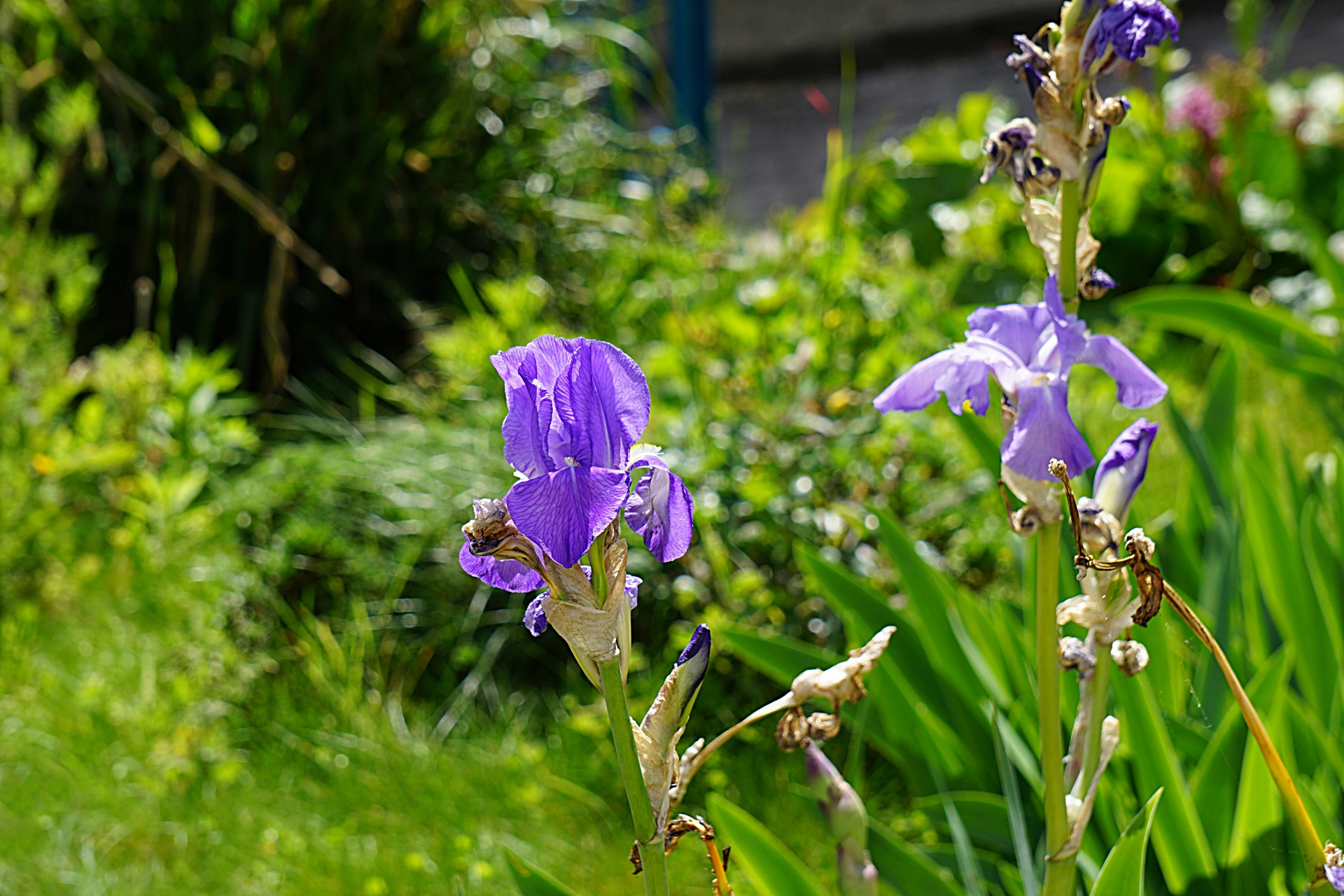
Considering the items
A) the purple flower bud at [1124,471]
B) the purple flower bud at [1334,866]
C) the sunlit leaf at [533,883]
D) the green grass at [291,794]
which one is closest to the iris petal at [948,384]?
the purple flower bud at [1124,471]

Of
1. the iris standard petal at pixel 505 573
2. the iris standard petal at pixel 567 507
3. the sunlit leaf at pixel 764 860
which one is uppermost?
the iris standard petal at pixel 567 507

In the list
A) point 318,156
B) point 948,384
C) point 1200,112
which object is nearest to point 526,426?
point 948,384

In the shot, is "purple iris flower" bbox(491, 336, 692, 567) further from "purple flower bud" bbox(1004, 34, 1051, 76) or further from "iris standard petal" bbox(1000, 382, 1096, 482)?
"purple flower bud" bbox(1004, 34, 1051, 76)

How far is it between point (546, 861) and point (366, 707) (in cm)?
51

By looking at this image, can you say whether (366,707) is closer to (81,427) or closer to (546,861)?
(546,861)

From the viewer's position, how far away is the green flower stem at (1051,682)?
0.70 m

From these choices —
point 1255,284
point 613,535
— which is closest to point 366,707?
point 613,535

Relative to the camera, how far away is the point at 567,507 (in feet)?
1.72

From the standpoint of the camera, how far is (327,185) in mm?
3002

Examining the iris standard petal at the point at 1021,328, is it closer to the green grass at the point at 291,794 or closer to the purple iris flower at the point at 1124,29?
the purple iris flower at the point at 1124,29

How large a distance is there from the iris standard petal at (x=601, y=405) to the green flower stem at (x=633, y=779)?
0.35 ft

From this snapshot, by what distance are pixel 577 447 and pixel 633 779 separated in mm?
172

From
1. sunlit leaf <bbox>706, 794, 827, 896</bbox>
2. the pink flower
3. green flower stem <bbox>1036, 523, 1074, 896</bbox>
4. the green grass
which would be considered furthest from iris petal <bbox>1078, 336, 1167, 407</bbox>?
the pink flower

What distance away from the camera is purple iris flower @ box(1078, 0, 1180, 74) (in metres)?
0.68
